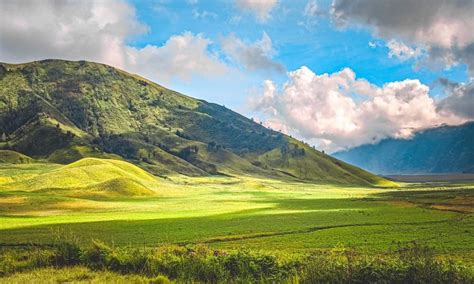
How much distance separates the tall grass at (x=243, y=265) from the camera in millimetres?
21328

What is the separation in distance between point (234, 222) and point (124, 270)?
4905 centimetres

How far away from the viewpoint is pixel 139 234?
58.2 meters

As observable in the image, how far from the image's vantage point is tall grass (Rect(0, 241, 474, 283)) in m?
21.3

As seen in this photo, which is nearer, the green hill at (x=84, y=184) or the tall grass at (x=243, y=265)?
the tall grass at (x=243, y=265)

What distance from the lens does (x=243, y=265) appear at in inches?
978

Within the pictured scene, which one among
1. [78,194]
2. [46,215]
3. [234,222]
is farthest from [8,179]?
[234,222]

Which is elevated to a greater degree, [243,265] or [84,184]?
[243,265]

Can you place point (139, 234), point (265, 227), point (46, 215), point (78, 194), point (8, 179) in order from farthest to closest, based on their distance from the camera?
point (8, 179)
point (78, 194)
point (46, 215)
point (265, 227)
point (139, 234)

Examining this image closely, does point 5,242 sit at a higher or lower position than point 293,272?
lower

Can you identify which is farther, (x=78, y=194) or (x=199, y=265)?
(x=78, y=194)

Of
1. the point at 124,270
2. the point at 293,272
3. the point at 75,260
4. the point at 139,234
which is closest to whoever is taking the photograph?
the point at 293,272

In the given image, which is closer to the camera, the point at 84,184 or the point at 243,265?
the point at 243,265

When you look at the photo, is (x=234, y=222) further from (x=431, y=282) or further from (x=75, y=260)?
(x=431, y=282)

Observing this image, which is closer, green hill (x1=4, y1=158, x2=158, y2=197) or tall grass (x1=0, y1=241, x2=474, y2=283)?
tall grass (x1=0, y1=241, x2=474, y2=283)
